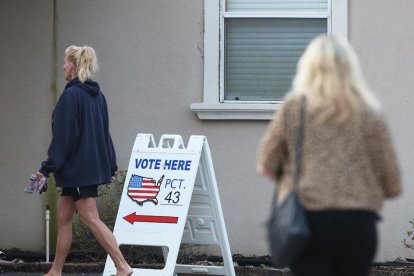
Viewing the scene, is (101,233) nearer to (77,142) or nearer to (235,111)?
(77,142)

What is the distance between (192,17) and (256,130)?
118cm

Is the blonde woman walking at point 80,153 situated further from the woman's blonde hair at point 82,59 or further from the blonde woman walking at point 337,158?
the blonde woman walking at point 337,158

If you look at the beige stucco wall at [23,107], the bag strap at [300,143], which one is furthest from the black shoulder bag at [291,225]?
the beige stucco wall at [23,107]

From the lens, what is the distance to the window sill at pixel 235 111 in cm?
960

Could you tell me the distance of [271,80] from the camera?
980 centimetres

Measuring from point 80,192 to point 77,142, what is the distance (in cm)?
37

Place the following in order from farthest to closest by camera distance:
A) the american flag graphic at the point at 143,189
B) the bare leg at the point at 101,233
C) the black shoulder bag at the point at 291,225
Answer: the american flag graphic at the point at 143,189 < the bare leg at the point at 101,233 < the black shoulder bag at the point at 291,225

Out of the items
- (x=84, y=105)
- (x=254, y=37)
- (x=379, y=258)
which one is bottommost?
(x=379, y=258)

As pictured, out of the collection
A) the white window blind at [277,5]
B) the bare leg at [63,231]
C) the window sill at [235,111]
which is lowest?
the bare leg at [63,231]

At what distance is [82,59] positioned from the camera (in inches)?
317

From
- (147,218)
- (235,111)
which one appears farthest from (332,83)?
(235,111)

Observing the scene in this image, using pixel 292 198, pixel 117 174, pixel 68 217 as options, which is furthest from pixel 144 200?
pixel 292 198

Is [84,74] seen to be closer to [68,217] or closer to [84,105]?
[84,105]

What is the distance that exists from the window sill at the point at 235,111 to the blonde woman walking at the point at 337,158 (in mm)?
4541
